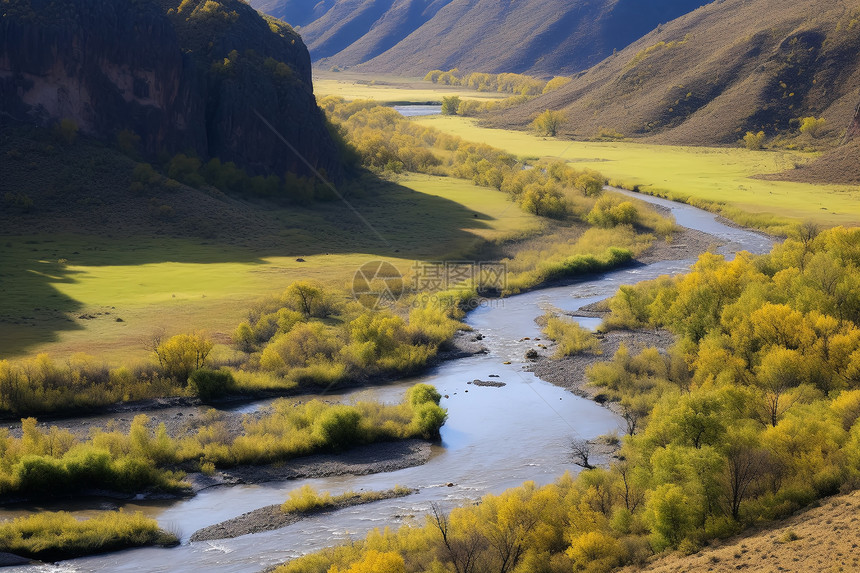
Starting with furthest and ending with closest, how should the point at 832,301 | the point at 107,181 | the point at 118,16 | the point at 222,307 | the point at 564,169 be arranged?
1. the point at 564,169
2. the point at 118,16
3. the point at 107,181
4. the point at 222,307
5. the point at 832,301

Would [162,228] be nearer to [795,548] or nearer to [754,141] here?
[795,548]

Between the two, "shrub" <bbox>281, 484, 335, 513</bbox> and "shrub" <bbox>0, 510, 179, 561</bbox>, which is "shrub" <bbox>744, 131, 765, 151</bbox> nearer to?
"shrub" <bbox>281, 484, 335, 513</bbox>

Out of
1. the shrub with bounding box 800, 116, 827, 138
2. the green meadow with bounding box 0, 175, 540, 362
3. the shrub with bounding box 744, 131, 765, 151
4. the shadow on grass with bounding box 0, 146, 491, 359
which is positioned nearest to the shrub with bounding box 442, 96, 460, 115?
the shrub with bounding box 744, 131, 765, 151

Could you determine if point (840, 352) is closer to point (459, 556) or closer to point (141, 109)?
point (459, 556)

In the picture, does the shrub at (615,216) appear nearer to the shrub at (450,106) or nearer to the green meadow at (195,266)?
the green meadow at (195,266)

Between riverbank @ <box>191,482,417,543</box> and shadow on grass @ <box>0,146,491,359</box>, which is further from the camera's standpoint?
shadow on grass @ <box>0,146,491,359</box>

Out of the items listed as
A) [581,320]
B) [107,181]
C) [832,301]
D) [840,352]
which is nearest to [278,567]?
[840,352]

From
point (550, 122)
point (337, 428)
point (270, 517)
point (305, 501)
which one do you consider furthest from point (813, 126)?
point (270, 517)
